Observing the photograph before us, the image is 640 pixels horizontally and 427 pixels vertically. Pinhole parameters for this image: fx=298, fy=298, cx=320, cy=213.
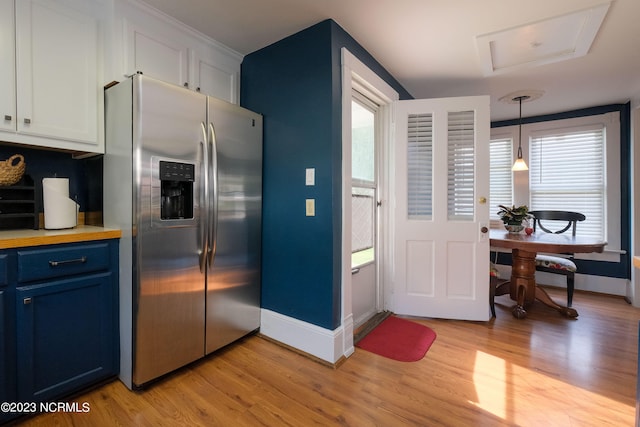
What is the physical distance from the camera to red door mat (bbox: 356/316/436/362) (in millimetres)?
2182

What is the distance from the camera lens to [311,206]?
2139 mm

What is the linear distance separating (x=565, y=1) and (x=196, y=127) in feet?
7.86

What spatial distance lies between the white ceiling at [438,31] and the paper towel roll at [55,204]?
127 cm

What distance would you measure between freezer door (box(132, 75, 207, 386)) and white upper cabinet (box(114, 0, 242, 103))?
0.38 meters

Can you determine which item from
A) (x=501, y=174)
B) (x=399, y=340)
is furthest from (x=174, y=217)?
(x=501, y=174)

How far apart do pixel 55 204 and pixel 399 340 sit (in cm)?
252

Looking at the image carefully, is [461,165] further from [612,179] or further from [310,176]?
[612,179]

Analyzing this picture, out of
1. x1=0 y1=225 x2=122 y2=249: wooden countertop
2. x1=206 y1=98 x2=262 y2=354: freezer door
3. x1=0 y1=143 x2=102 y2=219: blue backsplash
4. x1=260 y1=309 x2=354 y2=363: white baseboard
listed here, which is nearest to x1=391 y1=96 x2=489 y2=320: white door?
x1=260 y1=309 x2=354 y2=363: white baseboard

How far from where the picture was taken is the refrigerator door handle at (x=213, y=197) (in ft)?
6.48

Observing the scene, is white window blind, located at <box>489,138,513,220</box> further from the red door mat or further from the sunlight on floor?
the sunlight on floor

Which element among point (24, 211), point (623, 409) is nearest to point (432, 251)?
point (623, 409)

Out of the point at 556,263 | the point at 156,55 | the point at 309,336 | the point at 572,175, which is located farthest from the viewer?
the point at 572,175

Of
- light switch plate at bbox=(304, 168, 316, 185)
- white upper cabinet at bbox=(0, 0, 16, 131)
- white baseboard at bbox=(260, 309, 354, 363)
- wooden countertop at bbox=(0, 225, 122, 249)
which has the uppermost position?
white upper cabinet at bbox=(0, 0, 16, 131)

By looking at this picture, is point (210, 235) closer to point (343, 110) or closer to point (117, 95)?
point (117, 95)
